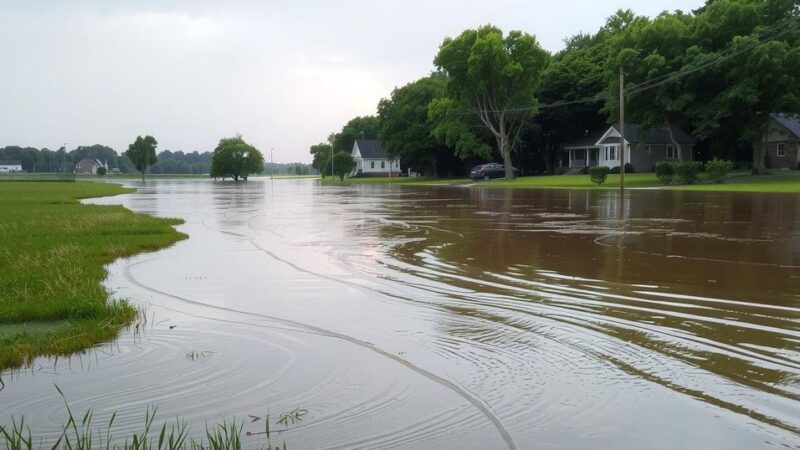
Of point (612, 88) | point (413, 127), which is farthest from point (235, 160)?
point (612, 88)

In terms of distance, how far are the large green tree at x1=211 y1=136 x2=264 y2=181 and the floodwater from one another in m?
108

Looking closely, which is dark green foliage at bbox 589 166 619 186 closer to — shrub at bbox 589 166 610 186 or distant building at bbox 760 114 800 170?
shrub at bbox 589 166 610 186

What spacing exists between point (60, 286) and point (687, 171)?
4245 centimetres

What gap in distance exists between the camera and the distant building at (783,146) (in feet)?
201

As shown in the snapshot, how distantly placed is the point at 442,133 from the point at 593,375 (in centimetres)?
6516

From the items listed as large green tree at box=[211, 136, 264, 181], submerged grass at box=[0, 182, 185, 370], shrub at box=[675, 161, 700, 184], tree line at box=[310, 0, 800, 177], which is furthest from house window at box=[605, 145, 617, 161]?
large green tree at box=[211, 136, 264, 181]

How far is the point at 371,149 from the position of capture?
11506cm

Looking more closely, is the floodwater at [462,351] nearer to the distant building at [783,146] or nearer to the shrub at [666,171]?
the shrub at [666,171]

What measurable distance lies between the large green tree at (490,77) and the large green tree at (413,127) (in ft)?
49.0

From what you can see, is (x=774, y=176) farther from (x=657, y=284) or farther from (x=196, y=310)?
(x=196, y=310)

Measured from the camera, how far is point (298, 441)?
427 cm

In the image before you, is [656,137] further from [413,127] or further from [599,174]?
[413,127]

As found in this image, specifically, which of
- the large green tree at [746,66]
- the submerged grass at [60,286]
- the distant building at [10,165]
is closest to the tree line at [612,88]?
the large green tree at [746,66]

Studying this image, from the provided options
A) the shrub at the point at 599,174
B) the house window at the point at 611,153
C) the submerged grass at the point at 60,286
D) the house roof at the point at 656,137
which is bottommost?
the submerged grass at the point at 60,286
